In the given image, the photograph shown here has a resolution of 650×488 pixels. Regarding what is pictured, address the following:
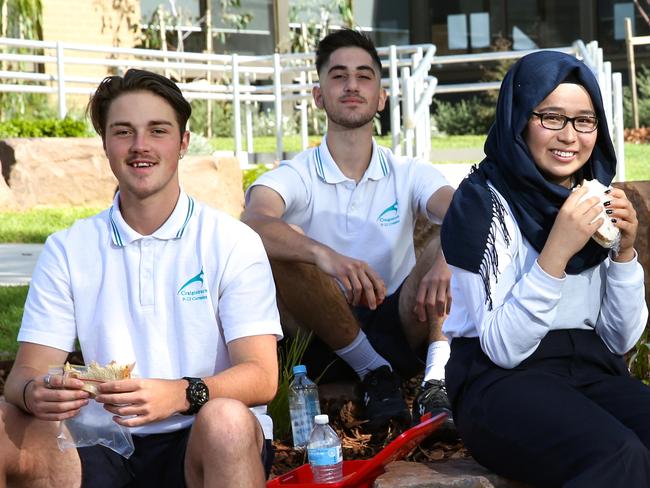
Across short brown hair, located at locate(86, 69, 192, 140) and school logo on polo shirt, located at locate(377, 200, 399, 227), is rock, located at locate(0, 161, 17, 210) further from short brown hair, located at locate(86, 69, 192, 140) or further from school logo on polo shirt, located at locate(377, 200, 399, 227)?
short brown hair, located at locate(86, 69, 192, 140)

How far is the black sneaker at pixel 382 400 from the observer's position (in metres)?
4.19

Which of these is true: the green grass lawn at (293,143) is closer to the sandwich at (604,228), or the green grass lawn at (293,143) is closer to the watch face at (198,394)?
the sandwich at (604,228)

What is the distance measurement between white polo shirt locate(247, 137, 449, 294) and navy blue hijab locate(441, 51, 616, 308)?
49.8 inches

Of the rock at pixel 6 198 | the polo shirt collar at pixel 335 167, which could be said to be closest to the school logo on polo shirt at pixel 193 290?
the polo shirt collar at pixel 335 167

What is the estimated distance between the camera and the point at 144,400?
2908 mm

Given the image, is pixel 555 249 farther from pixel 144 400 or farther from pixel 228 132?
pixel 228 132

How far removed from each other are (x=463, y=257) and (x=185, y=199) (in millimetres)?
800

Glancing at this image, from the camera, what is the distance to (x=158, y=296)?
3.23m

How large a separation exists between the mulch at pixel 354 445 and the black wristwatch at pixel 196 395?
0.96 metres

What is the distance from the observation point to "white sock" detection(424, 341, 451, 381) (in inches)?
163

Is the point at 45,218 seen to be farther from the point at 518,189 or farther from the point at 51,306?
the point at 518,189

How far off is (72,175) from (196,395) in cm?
804

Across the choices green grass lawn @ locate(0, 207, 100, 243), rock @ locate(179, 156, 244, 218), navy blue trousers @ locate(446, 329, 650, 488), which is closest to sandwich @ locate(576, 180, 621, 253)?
navy blue trousers @ locate(446, 329, 650, 488)

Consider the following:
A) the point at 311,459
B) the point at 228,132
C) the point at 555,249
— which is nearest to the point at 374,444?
the point at 311,459
